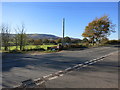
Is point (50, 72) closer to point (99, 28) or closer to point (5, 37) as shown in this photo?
point (5, 37)

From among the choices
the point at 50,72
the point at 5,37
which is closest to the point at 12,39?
the point at 5,37

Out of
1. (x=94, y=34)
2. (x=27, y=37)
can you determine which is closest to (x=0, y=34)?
(x=27, y=37)

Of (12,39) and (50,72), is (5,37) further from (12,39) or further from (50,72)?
(50,72)

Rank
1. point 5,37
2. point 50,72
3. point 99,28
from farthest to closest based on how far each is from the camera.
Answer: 1. point 99,28
2. point 5,37
3. point 50,72

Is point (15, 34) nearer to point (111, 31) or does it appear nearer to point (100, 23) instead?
point (100, 23)

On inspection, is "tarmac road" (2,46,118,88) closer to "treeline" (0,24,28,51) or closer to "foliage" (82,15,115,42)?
"treeline" (0,24,28,51)

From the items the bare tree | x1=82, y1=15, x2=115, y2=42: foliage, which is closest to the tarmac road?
the bare tree

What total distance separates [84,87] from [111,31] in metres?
37.2

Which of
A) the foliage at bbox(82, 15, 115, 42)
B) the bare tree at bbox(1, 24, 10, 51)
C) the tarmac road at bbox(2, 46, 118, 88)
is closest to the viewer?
the tarmac road at bbox(2, 46, 118, 88)

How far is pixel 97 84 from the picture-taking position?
4422 mm

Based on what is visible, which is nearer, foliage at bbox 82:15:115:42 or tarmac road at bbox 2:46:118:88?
tarmac road at bbox 2:46:118:88

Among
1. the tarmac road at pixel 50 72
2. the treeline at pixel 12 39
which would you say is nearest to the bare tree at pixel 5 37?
the treeline at pixel 12 39

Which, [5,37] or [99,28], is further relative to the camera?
[99,28]

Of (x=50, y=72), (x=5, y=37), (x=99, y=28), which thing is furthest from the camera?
(x=99, y=28)
